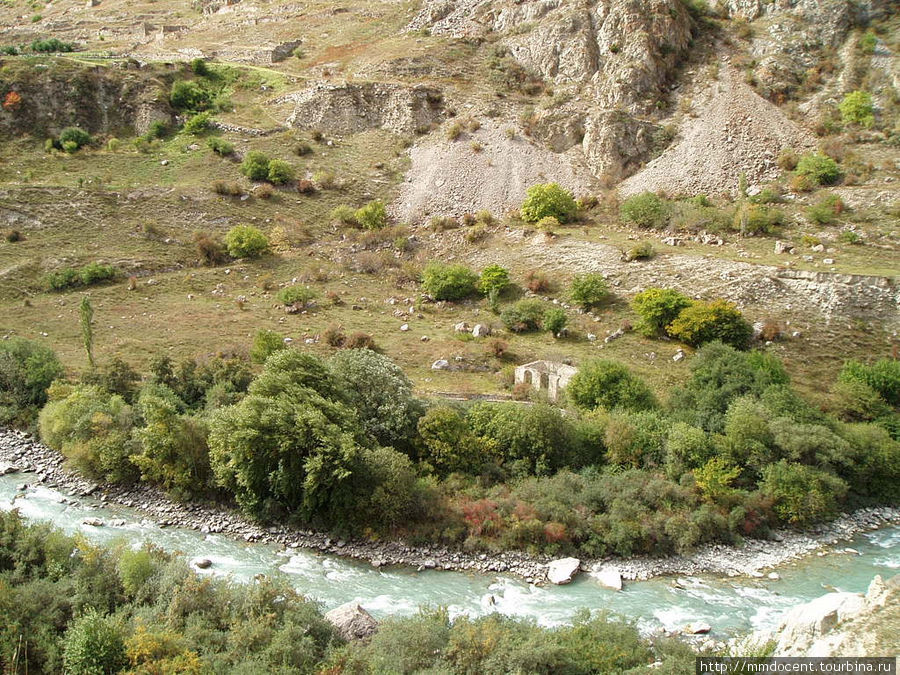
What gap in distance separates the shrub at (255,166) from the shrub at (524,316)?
29336 mm

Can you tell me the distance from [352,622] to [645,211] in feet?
132

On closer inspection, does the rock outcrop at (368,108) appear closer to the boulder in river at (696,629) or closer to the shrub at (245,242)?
the shrub at (245,242)

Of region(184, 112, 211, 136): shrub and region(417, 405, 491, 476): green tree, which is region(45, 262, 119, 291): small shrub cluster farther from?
region(417, 405, 491, 476): green tree

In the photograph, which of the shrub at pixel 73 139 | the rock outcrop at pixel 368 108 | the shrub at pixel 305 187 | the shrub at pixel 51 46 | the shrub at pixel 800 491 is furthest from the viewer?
the shrub at pixel 51 46

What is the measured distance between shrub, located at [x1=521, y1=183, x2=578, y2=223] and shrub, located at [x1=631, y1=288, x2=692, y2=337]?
15.5m

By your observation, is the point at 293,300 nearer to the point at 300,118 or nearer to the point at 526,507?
the point at 526,507

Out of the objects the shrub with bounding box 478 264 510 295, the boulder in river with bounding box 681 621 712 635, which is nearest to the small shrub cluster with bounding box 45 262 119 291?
the shrub with bounding box 478 264 510 295

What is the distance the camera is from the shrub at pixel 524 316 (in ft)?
127

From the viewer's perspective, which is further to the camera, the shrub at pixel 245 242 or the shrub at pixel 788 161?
the shrub at pixel 788 161

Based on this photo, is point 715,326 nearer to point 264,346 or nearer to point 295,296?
point 264,346

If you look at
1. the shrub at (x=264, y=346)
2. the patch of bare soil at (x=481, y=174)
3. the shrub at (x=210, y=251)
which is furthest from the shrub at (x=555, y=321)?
the shrub at (x=210, y=251)

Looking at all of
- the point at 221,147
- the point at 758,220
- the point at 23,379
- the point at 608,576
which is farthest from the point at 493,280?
the point at 221,147

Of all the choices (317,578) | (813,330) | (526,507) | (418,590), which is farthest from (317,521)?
(813,330)

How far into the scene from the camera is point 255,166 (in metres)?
54.0
